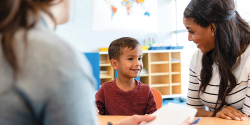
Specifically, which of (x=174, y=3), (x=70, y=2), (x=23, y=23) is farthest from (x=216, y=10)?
(x=174, y=3)

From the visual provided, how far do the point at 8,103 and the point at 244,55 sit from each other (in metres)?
1.28

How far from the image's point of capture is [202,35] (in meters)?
1.33

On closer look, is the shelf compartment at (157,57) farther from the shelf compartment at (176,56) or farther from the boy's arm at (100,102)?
the boy's arm at (100,102)

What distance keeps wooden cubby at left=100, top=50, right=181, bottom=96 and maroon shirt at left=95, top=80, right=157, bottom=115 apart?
2.37 m

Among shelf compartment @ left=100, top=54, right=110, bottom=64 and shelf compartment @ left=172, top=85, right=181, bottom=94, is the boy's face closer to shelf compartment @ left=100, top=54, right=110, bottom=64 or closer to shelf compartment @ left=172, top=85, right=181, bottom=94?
shelf compartment @ left=100, top=54, right=110, bottom=64

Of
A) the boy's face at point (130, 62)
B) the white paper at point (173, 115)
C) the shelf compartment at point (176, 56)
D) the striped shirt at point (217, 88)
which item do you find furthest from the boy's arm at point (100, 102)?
the shelf compartment at point (176, 56)

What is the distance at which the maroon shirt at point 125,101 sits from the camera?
57.7 inches

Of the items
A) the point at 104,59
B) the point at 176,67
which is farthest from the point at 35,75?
the point at 176,67

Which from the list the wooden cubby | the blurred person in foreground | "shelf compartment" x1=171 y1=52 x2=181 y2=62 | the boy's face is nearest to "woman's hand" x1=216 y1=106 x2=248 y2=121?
the boy's face

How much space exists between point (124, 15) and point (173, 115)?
3.82m

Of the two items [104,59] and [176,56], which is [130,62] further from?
[176,56]

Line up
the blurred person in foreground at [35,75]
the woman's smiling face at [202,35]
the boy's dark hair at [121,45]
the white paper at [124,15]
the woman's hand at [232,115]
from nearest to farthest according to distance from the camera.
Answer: the blurred person in foreground at [35,75] → the woman's hand at [232,115] → the woman's smiling face at [202,35] → the boy's dark hair at [121,45] → the white paper at [124,15]

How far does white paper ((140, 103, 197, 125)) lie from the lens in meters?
0.73

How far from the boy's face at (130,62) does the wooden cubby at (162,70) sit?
230cm
